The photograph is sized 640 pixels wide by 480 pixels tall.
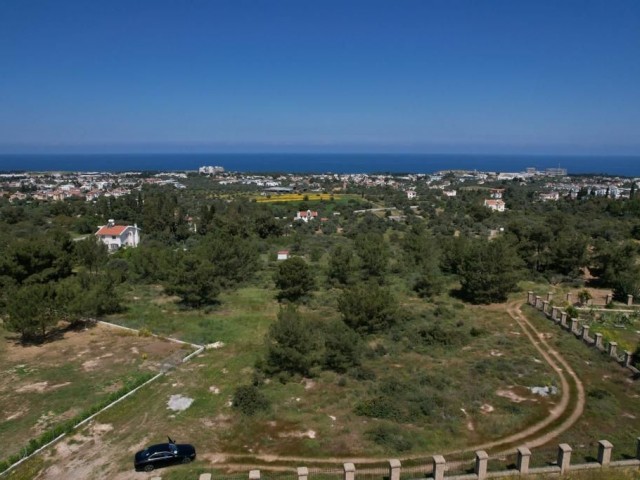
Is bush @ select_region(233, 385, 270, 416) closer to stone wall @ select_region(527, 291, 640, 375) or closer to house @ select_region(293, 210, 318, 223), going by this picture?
stone wall @ select_region(527, 291, 640, 375)

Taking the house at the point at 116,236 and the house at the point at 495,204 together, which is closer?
the house at the point at 116,236

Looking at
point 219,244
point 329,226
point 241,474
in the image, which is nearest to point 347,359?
point 241,474

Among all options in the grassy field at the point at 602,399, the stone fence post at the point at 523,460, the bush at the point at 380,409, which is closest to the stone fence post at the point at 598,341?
the grassy field at the point at 602,399

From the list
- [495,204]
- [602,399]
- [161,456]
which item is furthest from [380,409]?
[495,204]

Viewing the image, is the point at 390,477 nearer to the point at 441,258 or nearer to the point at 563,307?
the point at 563,307

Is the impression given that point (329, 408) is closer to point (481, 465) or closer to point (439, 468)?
point (439, 468)

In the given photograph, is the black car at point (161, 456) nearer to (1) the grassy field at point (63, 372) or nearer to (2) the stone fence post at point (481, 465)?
(1) the grassy field at point (63, 372)

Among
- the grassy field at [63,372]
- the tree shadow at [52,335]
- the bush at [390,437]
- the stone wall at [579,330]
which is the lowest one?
the tree shadow at [52,335]
